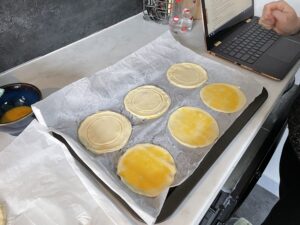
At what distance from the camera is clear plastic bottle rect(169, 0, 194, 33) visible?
927 millimetres

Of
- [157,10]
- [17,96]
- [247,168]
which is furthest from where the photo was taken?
[157,10]

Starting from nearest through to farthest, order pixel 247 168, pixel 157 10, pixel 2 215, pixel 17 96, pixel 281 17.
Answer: pixel 2 215
pixel 17 96
pixel 247 168
pixel 281 17
pixel 157 10

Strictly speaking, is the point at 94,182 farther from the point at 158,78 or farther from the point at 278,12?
the point at 278,12

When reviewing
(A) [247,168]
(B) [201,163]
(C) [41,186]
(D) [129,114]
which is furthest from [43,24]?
(A) [247,168]

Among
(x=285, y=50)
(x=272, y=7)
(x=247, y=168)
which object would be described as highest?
(x=272, y=7)

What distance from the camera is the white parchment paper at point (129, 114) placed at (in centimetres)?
48

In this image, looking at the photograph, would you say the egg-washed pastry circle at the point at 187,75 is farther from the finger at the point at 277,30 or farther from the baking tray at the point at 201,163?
the finger at the point at 277,30

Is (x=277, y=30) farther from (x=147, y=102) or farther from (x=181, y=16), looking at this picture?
(x=147, y=102)

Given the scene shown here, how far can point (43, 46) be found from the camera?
0.74 m

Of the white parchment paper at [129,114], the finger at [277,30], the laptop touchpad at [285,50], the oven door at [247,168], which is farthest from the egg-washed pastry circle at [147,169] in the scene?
the finger at [277,30]

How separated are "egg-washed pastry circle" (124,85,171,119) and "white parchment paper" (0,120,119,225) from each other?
211 mm

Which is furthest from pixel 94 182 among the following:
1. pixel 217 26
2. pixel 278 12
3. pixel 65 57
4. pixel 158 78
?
pixel 278 12

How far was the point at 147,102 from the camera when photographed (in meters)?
0.65

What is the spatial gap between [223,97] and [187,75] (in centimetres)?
13
